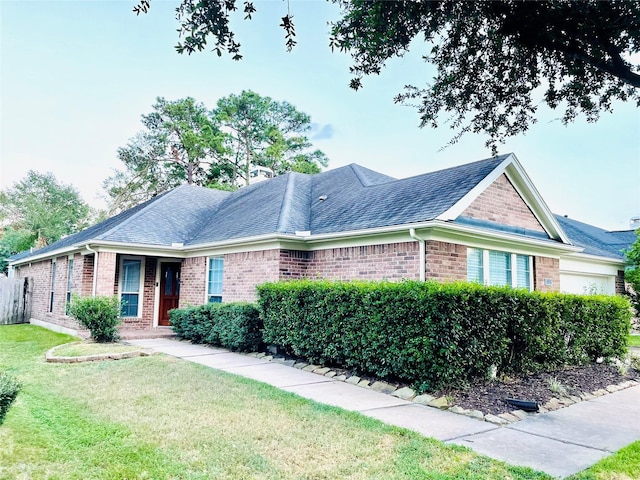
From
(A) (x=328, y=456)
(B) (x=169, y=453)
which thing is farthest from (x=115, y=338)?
(A) (x=328, y=456)

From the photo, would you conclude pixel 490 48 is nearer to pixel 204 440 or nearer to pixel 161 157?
pixel 204 440

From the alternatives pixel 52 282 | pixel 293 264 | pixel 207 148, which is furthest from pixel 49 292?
pixel 207 148

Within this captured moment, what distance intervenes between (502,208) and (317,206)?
5631 mm

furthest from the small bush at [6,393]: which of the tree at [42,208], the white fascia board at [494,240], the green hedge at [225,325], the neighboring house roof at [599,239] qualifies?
the tree at [42,208]

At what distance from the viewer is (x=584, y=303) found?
889cm

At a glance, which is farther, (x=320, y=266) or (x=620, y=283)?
(x=620, y=283)

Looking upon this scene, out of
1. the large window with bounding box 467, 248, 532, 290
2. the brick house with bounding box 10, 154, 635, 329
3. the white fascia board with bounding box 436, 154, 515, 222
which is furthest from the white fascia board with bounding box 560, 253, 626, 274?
the white fascia board with bounding box 436, 154, 515, 222

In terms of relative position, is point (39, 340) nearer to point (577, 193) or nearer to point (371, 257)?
point (371, 257)

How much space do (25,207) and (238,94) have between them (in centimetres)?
2014

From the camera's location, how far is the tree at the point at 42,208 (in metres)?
34.7

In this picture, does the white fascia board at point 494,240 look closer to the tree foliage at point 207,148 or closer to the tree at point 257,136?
the tree foliage at point 207,148

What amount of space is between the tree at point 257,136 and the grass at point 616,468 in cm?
→ 3086

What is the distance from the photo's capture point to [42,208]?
1382 inches

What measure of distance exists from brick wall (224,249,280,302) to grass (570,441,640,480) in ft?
27.7
